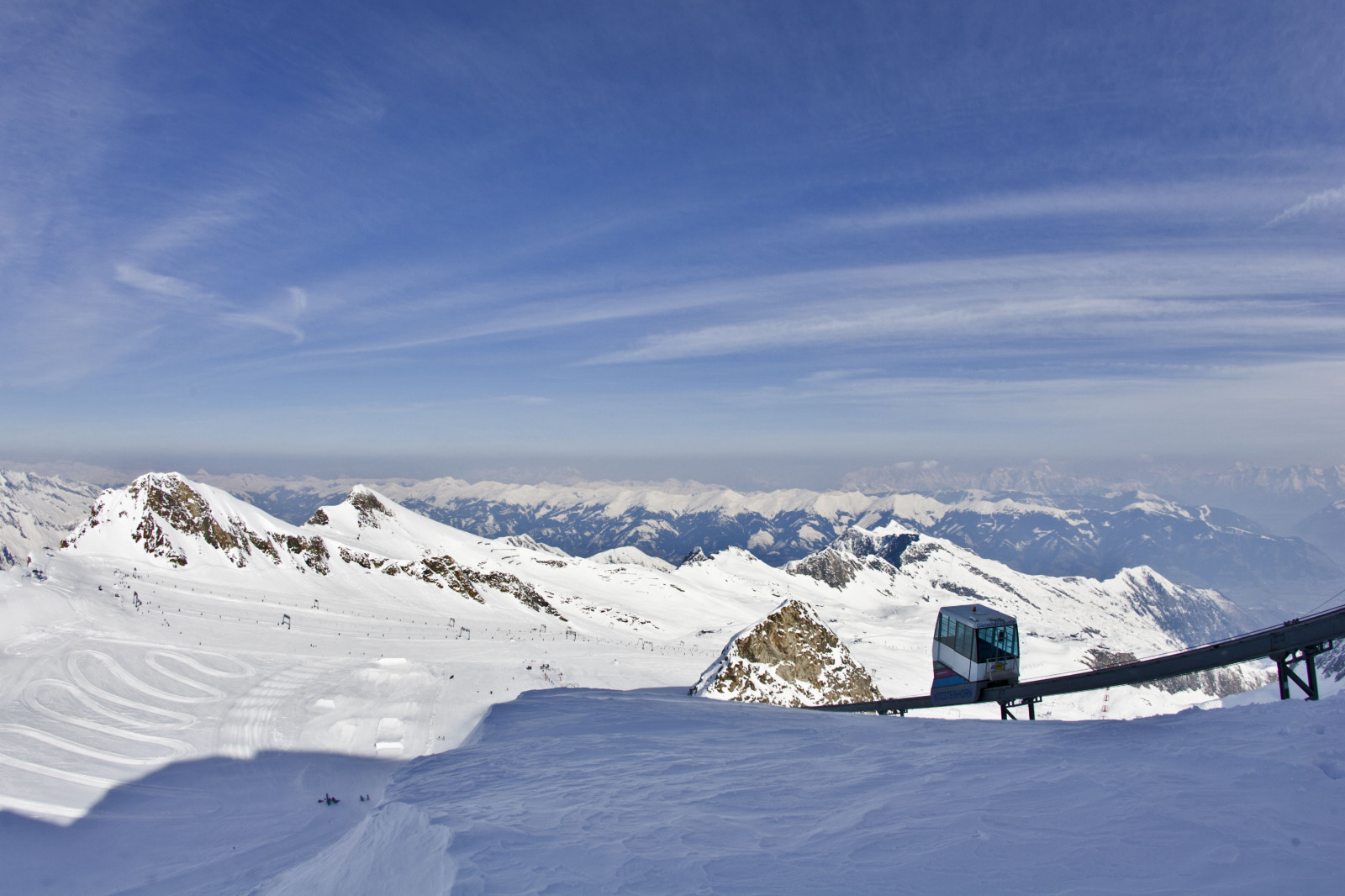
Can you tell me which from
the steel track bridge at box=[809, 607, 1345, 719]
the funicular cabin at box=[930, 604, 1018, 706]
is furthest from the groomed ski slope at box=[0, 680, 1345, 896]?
the funicular cabin at box=[930, 604, 1018, 706]

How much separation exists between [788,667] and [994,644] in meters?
27.1

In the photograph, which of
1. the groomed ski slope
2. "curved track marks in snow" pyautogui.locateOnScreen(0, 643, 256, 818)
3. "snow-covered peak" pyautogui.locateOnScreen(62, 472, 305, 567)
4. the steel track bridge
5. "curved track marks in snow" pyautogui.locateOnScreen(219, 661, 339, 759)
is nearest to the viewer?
the groomed ski slope

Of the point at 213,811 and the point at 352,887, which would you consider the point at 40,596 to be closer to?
the point at 213,811

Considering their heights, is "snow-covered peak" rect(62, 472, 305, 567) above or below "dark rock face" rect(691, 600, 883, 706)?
above

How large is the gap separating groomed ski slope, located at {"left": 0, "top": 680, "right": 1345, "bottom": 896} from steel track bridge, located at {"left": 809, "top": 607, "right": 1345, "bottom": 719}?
178 inches

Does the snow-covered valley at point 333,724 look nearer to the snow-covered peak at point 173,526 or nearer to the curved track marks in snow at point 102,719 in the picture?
the curved track marks in snow at point 102,719

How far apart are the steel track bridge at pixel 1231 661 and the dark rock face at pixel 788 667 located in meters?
22.5

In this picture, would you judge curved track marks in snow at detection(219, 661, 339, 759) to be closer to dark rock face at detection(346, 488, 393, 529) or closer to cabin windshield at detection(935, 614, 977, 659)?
cabin windshield at detection(935, 614, 977, 659)

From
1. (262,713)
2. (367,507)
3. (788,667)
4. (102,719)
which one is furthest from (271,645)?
(367,507)

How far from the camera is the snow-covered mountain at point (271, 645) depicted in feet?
85.1

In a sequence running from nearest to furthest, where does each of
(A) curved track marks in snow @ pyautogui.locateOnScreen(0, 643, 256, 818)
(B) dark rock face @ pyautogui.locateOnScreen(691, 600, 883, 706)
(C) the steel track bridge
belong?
(C) the steel track bridge < (A) curved track marks in snow @ pyautogui.locateOnScreen(0, 643, 256, 818) < (B) dark rock face @ pyautogui.locateOnScreen(691, 600, 883, 706)

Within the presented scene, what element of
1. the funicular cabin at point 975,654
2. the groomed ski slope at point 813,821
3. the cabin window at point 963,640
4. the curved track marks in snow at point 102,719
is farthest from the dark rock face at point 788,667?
the curved track marks in snow at point 102,719

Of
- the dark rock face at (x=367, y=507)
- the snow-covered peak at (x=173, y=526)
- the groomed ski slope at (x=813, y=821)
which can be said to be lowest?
the groomed ski slope at (x=813, y=821)

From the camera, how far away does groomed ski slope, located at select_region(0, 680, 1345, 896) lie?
601 centimetres
